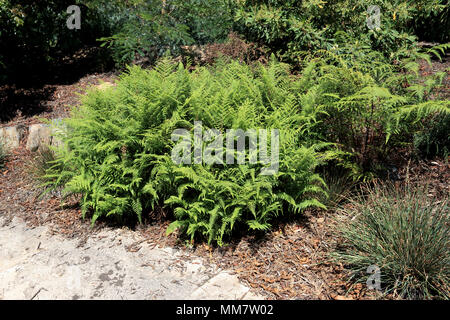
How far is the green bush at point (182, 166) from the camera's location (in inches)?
135

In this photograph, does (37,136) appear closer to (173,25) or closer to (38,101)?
(38,101)

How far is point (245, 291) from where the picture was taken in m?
3.01

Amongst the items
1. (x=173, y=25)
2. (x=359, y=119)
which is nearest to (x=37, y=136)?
(x=173, y=25)

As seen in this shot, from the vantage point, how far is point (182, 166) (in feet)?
11.5

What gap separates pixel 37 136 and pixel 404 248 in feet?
17.0

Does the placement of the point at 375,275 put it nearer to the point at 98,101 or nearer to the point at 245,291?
the point at 245,291

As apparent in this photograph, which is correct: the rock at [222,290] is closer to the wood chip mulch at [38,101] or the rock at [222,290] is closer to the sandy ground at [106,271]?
the sandy ground at [106,271]

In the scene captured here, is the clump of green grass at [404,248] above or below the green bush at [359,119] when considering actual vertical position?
below

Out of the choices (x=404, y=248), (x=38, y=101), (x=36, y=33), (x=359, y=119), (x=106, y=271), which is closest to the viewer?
(x=404, y=248)

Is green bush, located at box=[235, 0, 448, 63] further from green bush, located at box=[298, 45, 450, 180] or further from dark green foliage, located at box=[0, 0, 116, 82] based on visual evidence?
dark green foliage, located at box=[0, 0, 116, 82]

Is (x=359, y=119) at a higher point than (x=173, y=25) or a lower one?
lower

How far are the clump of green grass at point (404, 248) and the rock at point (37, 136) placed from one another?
4567 millimetres

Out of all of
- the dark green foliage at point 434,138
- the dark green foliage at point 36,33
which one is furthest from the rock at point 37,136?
the dark green foliage at point 434,138

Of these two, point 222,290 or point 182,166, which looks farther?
point 182,166
